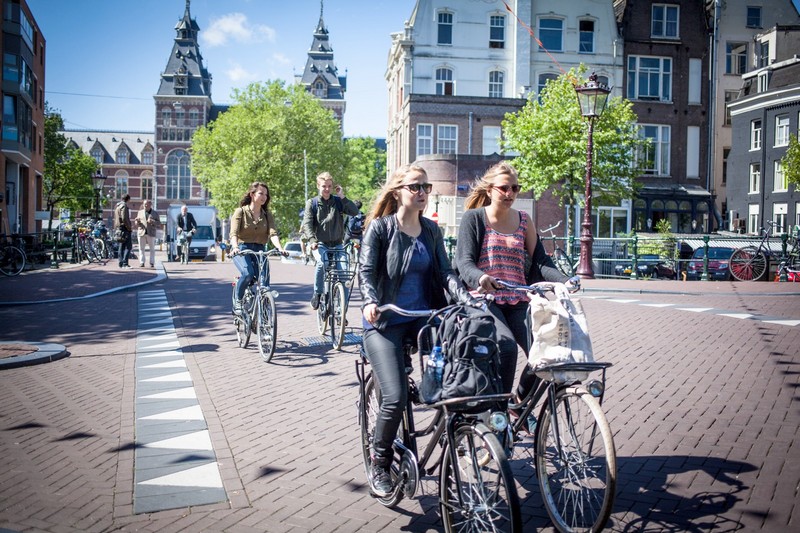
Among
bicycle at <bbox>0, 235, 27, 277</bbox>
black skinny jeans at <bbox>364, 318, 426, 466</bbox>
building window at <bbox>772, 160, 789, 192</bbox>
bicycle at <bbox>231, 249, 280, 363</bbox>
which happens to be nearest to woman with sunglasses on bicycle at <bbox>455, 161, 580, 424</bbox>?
black skinny jeans at <bbox>364, 318, 426, 466</bbox>

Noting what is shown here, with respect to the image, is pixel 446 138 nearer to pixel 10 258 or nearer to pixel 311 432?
pixel 10 258

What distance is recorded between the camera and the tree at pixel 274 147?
51.0 meters

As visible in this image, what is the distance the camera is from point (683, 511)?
3676 millimetres

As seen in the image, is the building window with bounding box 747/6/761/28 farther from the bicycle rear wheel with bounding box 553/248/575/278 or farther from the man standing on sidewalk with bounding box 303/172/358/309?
the man standing on sidewalk with bounding box 303/172/358/309

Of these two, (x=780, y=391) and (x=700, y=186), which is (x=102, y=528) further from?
(x=700, y=186)

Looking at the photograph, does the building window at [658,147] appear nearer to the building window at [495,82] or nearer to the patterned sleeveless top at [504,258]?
the building window at [495,82]

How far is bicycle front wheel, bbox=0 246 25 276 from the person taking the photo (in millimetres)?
18797

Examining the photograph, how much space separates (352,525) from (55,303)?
11.4 meters

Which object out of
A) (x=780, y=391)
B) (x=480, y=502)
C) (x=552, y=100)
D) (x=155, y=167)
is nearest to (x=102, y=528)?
(x=480, y=502)

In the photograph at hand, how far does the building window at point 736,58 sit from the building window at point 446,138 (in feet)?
60.9

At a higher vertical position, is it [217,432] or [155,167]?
[155,167]

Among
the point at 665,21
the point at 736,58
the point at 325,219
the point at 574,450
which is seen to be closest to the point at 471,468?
the point at 574,450

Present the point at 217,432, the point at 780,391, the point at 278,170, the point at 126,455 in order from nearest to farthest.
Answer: the point at 126,455, the point at 217,432, the point at 780,391, the point at 278,170

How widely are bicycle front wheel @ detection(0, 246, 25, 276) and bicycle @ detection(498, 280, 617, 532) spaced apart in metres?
18.8
